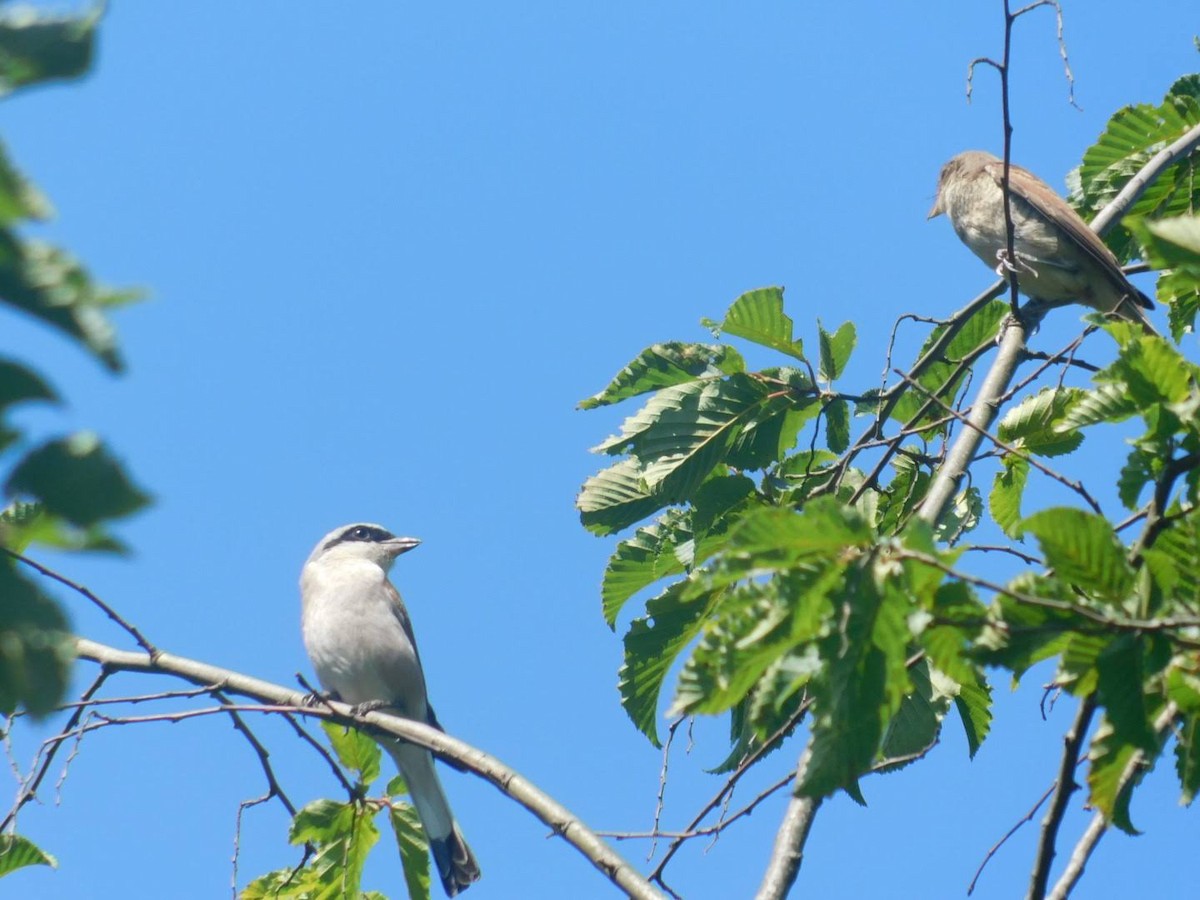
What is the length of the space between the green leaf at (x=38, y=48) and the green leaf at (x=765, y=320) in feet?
13.5

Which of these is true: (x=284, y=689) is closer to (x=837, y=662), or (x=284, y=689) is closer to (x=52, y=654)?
(x=837, y=662)

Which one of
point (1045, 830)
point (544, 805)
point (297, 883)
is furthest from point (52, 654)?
point (297, 883)

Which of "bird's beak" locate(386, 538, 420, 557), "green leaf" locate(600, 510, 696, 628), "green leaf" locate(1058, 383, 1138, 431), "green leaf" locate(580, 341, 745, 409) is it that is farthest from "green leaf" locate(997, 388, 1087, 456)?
"bird's beak" locate(386, 538, 420, 557)

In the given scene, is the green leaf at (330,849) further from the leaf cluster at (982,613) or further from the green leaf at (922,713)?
the green leaf at (922,713)

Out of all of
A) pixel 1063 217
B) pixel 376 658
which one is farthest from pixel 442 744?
pixel 1063 217

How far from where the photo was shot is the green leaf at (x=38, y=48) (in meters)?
1.28

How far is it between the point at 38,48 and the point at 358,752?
14.0ft

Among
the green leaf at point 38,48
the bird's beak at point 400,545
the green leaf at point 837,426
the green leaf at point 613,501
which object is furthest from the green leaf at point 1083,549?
the bird's beak at point 400,545

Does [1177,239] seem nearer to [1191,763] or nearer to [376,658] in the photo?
[1191,763]

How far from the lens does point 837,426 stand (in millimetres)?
5340

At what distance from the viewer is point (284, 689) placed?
4.72 metres

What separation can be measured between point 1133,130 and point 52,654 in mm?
5825

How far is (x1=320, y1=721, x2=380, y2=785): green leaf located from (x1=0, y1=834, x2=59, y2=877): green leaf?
1.19 m

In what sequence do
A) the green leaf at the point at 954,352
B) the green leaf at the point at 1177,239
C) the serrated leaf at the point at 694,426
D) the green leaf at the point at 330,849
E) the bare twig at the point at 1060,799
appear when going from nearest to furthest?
1. the green leaf at the point at 1177,239
2. the bare twig at the point at 1060,799
3. the green leaf at the point at 330,849
4. the serrated leaf at the point at 694,426
5. the green leaf at the point at 954,352
